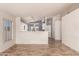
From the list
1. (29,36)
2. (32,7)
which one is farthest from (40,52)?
(29,36)

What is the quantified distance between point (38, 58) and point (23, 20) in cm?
493

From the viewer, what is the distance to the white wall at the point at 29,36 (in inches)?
263

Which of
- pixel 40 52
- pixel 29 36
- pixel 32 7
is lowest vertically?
pixel 40 52

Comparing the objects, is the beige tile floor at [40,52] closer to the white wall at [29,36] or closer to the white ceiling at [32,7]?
the white ceiling at [32,7]

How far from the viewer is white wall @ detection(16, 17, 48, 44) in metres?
6.67

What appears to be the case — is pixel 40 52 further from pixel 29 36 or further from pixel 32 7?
pixel 29 36

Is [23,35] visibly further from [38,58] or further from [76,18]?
[38,58]

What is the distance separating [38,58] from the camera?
2117 millimetres

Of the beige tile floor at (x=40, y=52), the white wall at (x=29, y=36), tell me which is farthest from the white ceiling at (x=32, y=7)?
the white wall at (x=29, y=36)

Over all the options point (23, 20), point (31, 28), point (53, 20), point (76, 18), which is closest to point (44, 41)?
point (31, 28)

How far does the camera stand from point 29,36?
6762mm

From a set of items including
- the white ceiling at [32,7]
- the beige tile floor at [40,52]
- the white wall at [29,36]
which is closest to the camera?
the beige tile floor at [40,52]

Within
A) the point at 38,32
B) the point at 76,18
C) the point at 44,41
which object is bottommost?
the point at 44,41

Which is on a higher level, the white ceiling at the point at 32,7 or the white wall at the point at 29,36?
the white ceiling at the point at 32,7
